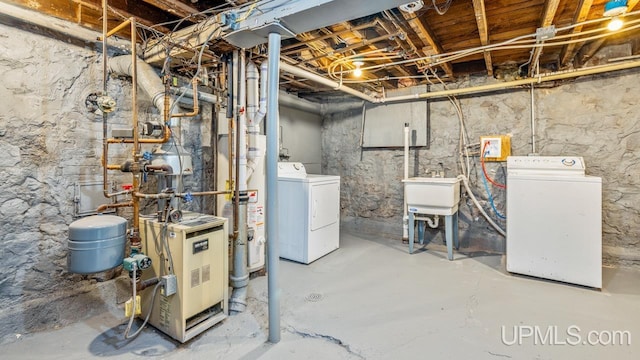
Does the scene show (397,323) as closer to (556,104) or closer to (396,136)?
(396,136)

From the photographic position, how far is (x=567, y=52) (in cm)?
281

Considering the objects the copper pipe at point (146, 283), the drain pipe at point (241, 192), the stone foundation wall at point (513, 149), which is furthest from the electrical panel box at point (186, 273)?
the stone foundation wall at point (513, 149)

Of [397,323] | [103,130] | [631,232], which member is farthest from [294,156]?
[631,232]

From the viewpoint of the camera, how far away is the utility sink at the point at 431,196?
3.17m

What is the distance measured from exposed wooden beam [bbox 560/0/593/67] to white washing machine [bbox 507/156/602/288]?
1.01m

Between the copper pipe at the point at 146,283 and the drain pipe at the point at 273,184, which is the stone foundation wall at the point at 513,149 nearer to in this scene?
the drain pipe at the point at 273,184

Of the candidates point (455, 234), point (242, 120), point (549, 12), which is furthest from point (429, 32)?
point (455, 234)

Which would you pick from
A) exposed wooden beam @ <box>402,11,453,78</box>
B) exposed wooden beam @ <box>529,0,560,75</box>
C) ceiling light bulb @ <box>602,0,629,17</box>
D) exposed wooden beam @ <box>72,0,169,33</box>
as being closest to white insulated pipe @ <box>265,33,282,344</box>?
exposed wooden beam @ <box>402,11,453,78</box>

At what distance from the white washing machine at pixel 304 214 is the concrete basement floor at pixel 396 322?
11.3 inches

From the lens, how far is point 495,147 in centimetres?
352

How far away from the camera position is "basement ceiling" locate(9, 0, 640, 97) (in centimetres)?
208

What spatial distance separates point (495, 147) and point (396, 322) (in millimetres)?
2538

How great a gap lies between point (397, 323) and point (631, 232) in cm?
281

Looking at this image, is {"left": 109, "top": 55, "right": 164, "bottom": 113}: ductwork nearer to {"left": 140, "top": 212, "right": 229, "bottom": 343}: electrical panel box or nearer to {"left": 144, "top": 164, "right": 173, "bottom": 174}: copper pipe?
{"left": 144, "top": 164, "right": 173, "bottom": 174}: copper pipe
